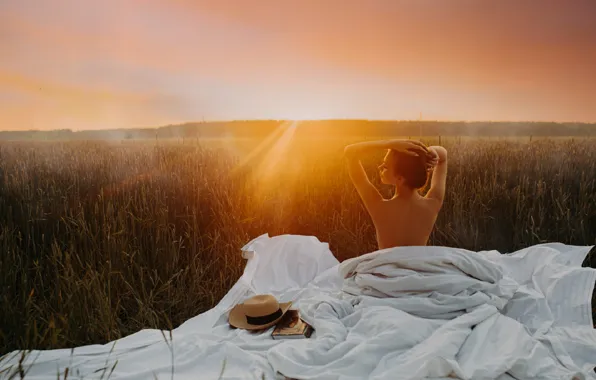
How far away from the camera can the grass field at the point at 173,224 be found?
2449 millimetres

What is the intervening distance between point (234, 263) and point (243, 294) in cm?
64

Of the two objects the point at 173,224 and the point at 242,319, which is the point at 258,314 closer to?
the point at 242,319

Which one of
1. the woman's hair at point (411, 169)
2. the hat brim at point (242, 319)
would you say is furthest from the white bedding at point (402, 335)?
the woman's hair at point (411, 169)

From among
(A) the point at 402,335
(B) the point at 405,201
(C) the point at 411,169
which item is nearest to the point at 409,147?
(C) the point at 411,169

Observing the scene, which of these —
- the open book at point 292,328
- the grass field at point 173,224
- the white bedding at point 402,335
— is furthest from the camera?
the grass field at point 173,224

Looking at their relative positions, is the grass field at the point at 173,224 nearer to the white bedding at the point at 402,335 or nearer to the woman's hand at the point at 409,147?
the white bedding at the point at 402,335

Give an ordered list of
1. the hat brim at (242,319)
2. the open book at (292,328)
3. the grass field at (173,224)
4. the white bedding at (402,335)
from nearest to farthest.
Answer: the white bedding at (402,335), the open book at (292,328), the hat brim at (242,319), the grass field at (173,224)

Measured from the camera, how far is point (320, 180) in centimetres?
460

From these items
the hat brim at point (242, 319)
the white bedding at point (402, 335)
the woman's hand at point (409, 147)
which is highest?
the woman's hand at point (409, 147)

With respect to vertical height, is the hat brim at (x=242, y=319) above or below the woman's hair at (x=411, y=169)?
below

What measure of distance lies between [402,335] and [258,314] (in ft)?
2.50

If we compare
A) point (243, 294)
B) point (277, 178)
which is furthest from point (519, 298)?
point (277, 178)

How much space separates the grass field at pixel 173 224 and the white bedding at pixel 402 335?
17.7 inches

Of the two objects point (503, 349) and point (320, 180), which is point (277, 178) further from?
point (503, 349)
